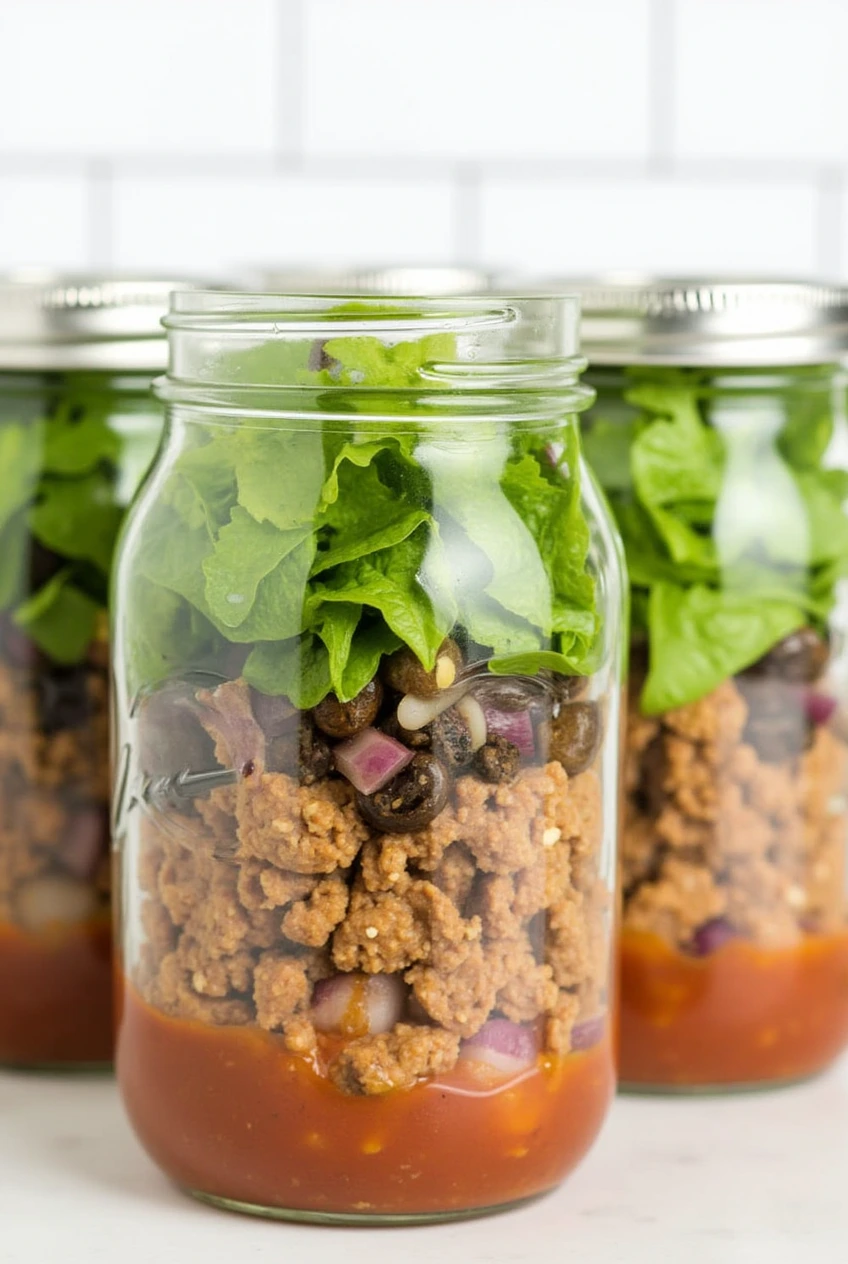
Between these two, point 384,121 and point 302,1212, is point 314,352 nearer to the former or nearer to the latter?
point 302,1212

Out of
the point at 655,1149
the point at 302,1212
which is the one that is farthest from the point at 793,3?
the point at 302,1212

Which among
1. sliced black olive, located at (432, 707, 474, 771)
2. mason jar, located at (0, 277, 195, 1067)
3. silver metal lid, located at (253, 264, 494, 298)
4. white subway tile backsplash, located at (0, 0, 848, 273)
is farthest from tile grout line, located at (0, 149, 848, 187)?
sliced black olive, located at (432, 707, 474, 771)

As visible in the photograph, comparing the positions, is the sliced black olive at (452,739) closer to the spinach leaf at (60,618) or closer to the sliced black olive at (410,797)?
the sliced black olive at (410,797)

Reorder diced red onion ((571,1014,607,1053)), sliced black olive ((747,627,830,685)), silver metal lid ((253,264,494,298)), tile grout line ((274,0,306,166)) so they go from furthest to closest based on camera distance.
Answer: tile grout line ((274,0,306,166)), silver metal lid ((253,264,494,298)), sliced black olive ((747,627,830,685)), diced red onion ((571,1014,607,1053))

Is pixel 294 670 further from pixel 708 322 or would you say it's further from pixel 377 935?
pixel 708 322

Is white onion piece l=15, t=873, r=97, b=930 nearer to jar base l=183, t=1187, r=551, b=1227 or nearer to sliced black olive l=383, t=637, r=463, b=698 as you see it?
jar base l=183, t=1187, r=551, b=1227

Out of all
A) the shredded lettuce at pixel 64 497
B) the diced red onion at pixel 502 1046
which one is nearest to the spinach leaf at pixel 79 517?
the shredded lettuce at pixel 64 497

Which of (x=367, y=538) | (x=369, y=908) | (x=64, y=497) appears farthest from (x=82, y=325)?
(x=369, y=908)
